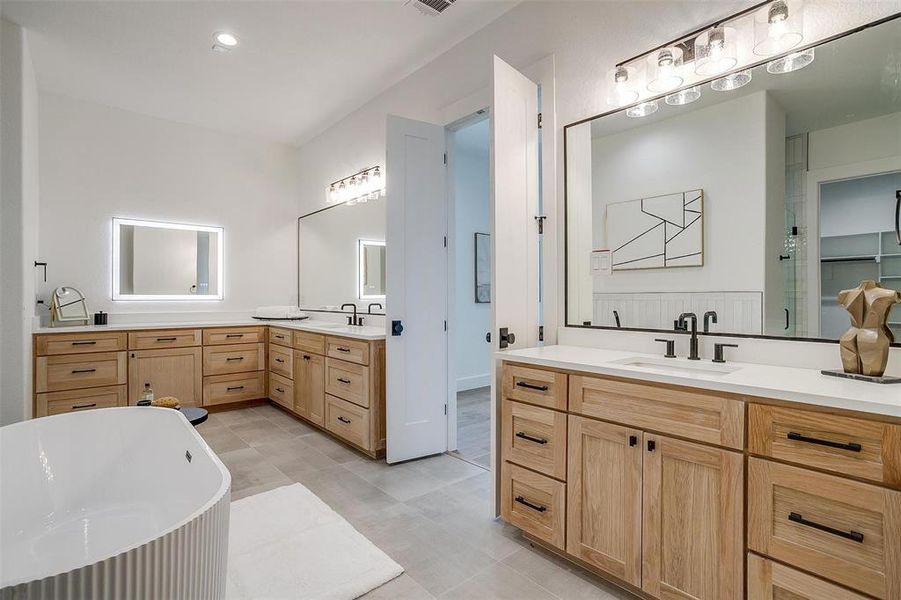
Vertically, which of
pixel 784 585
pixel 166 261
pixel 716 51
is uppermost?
pixel 716 51

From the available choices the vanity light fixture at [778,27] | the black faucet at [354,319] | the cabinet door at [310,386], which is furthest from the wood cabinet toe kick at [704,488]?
the black faucet at [354,319]

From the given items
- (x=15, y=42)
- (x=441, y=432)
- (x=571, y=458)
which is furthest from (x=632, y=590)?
(x=15, y=42)

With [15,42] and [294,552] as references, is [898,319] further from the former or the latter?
[15,42]

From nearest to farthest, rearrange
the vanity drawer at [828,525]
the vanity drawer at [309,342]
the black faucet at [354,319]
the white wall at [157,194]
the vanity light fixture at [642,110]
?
the vanity drawer at [828,525] → the vanity light fixture at [642,110] → the vanity drawer at [309,342] → the white wall at [157,194] → the black faucet at [354,319]

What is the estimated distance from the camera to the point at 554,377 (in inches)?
73.9

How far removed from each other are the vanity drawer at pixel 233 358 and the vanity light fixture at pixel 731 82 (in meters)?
4.43

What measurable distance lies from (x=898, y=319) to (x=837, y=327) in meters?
0.16

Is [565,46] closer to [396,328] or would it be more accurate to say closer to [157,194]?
[396,328]

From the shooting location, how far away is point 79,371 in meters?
3.65

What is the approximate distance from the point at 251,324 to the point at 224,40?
2617 millimetres

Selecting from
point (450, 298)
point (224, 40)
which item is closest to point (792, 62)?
point (450, 298)

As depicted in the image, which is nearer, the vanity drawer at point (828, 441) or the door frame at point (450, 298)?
the vanity drawer at point (828, 441)

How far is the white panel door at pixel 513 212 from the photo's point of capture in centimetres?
221

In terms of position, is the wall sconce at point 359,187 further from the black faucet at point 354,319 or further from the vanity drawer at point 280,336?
the vanity drawer at point 280,336
